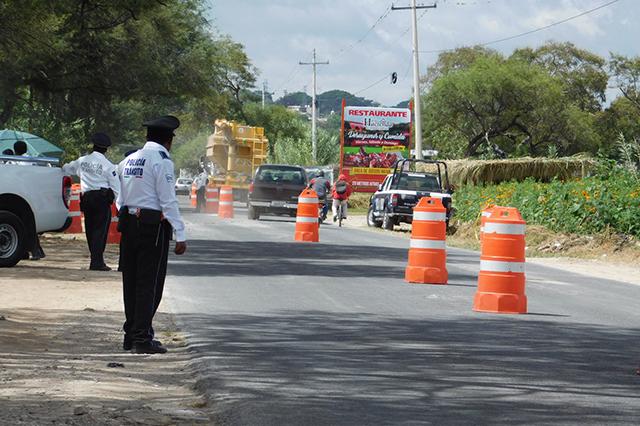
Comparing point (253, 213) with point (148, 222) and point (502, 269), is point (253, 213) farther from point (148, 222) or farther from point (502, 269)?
point (148, 222)

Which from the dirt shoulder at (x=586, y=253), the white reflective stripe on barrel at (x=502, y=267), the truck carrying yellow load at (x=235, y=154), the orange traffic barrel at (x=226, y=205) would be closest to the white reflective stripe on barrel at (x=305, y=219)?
the dirt shoulder at (x=586, y=253)

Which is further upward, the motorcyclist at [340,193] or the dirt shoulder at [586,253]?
the motorcyclist at [340,193]

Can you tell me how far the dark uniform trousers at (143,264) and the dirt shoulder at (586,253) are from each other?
13.0 m

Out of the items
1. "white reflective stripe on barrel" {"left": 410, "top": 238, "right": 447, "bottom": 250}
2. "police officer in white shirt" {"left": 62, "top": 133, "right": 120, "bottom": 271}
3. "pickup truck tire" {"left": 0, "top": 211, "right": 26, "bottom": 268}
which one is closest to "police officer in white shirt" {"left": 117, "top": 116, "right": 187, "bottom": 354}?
"white reflective stripe on barrel" {"left": 410, "top": 238, "right": 447, "bottom": 250}

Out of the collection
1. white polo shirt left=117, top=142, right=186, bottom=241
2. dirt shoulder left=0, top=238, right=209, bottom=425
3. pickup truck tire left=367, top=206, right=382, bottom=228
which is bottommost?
dirt shoulder left=0, top=238, right=209, bottom=425


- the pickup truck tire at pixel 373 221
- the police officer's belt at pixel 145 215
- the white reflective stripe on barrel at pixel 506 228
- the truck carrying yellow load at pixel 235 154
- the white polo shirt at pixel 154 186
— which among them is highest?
the truck carrying yellow load at pixel 235 154

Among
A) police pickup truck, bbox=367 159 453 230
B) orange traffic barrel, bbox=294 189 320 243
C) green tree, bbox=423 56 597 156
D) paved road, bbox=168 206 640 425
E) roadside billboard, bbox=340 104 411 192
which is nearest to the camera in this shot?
paved road, bbox=168 206 640 425

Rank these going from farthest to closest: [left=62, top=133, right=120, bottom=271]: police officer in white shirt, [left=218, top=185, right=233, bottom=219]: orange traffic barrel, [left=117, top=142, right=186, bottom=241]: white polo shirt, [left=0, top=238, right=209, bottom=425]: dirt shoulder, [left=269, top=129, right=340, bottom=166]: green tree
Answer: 1. [left=269, top=129, right=340, bottom=166]: green tree
2. [left=218, top=185, right=233, bottom=219]: orange traffic barrel
3. [left=62, top=133, right=120, bottom=271]: police officer in white shirt
4. [left=117, top=142, right=186, bottom=241]: white polo shirt
5. [left=0, top=238, right=209, bottom=425]: dirt shoulder

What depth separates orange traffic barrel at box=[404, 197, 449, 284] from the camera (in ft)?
59.1

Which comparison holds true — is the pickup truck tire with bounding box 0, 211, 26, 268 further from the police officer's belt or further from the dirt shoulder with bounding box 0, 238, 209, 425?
the police officer's belt

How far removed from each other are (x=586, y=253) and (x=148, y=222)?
1908 centimetres

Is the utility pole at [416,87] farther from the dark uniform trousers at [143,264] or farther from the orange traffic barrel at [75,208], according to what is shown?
the dark uniform trousers at [143,264]

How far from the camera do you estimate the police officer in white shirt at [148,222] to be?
1104cm

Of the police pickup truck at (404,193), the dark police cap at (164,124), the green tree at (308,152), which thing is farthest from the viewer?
the green tree at (308,152)
